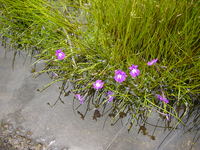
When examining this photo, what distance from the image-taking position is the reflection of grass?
1.20 meters

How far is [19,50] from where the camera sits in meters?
1.57

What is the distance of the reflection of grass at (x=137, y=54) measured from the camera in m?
1.20

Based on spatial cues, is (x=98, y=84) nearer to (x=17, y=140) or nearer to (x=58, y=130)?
(x=58, y=130)

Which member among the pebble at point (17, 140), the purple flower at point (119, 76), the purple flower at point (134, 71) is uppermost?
the purple flower at point (134, 71)

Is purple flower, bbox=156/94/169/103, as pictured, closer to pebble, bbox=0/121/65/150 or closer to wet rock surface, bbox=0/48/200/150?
wet rock surface, bbox=0/48/200/150

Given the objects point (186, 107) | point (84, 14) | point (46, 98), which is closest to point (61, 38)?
point (84, 14)

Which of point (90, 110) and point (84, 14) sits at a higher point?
point (84, 14)

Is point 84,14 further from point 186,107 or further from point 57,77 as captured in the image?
point 186,107

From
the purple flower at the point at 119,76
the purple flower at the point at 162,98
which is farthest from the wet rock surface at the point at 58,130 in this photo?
the purple flower at the point at 119,76

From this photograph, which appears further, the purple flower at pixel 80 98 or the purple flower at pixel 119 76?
the purple flower at pixel 80 98

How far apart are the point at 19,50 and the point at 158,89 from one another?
2.66 ft

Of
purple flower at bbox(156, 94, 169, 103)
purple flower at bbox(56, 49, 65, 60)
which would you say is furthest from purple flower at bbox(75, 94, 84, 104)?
purple flower at bbox(156, 94, 169, 103)

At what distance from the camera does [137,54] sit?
→ 4.09 feet

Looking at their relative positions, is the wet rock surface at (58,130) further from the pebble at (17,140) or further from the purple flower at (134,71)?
the purple flower at (134,71)
